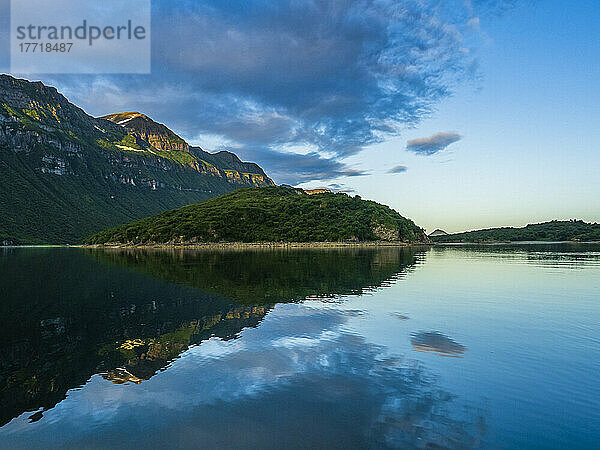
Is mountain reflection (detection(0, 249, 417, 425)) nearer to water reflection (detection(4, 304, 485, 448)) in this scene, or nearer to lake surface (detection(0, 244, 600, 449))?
lake surface (detection(0, 244, 600, 449))

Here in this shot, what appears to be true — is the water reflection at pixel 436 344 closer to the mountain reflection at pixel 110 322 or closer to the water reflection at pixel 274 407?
the water reflection at pixel 274 407

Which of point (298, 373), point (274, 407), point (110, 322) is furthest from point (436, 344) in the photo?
point (110, 322)

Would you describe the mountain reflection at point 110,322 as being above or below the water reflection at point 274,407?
above

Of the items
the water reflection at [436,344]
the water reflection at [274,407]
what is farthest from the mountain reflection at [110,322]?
the water reflection at [436,344]

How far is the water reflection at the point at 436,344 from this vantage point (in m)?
19.5

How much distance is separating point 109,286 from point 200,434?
3851cm

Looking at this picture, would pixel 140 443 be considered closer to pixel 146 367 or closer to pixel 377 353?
pixel 146 367

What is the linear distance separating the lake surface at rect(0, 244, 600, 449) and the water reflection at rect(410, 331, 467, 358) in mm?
168

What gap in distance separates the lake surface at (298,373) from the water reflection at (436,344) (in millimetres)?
168

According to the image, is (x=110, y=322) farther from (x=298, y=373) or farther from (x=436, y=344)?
(x=436, y=344)

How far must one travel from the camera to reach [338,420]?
12.1 meters

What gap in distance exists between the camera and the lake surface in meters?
11.5

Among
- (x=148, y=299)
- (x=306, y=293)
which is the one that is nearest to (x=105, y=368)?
(x=148, y=299)

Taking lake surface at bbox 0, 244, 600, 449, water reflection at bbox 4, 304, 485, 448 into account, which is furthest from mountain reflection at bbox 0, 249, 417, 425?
water reflection at bbox 4, 304, 485, 448
